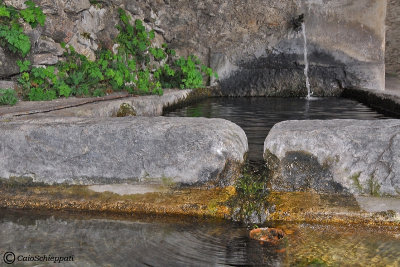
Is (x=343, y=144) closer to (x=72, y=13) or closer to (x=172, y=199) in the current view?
(x=172, y=199)

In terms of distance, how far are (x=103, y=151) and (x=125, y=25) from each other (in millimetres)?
4810

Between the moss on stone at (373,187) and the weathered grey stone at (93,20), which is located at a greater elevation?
the weathered grey stone at (93,20)

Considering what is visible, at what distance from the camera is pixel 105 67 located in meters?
6.04

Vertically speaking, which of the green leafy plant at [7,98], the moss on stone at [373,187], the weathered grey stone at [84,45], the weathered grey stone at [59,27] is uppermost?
the weathered grey stone at [59,27]

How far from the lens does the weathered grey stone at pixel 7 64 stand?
4.89 m

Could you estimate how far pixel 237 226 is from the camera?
229 centimetres

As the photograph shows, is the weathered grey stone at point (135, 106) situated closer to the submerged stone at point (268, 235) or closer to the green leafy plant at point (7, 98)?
the green leafy plant at point (7, 98)

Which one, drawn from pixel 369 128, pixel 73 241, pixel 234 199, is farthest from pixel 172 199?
pixel 369 128

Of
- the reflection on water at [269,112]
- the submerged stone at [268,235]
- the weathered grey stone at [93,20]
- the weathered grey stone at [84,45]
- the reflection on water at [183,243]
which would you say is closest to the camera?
the reflection on water at [183,243]

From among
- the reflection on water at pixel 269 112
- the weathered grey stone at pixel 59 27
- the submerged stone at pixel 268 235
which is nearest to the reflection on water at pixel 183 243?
the submerged stone at pixel 268 235

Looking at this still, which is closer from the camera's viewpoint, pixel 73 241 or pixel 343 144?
pixel 73 241

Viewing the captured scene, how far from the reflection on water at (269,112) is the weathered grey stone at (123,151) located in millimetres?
1744

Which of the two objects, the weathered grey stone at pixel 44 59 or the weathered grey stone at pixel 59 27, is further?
the weathered grey stone at pixel 59 27

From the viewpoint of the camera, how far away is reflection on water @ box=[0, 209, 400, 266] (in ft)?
6.15
